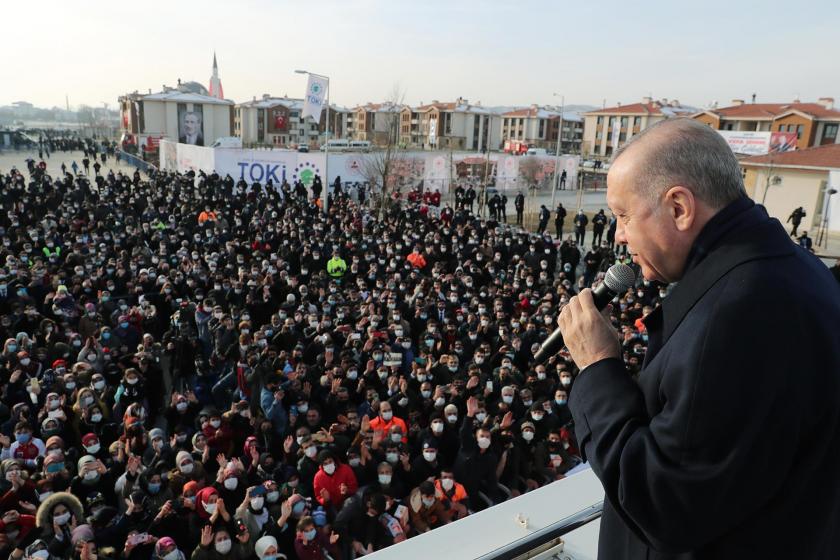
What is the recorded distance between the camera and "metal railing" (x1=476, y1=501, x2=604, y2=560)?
168 cm

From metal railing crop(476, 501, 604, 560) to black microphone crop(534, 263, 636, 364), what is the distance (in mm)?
498

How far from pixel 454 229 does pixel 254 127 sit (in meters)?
60.4

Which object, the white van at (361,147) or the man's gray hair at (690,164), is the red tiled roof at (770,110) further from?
the man's gray hair at (690,164)

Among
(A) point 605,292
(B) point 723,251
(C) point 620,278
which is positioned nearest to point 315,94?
(C) point 620,278

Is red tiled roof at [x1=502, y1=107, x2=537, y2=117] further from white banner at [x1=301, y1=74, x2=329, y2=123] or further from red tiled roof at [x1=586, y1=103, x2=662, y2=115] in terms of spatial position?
white banner at [x1=301, y1=74, x2=329, y2=123]

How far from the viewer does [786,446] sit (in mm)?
955

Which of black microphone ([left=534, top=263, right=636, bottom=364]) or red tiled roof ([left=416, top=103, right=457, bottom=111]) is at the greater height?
red tiled roof ([left=416, top=103, right=457, bottom=111])

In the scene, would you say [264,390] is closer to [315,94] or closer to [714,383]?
[714,383]

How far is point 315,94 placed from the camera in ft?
70.5

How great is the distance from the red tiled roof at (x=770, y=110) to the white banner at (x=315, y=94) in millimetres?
44291

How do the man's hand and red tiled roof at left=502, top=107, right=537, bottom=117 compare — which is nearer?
the man's hand

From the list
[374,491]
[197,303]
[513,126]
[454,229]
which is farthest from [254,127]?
Answer: [374,491]

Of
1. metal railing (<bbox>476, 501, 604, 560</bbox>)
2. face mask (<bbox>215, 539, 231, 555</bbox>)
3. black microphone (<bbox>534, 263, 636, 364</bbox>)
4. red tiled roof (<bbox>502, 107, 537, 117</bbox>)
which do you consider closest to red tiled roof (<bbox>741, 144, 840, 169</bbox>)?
face mask (<bbox>215, 539, 231, 555</bbox>)

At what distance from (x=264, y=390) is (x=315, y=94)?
635 inches
